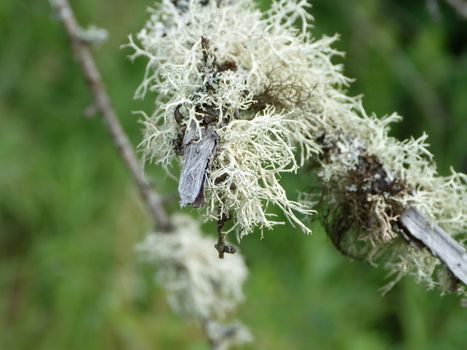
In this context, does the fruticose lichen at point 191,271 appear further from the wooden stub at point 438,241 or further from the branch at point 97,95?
the wooden stub at point 438,241

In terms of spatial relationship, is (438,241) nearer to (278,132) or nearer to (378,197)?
(378,197)

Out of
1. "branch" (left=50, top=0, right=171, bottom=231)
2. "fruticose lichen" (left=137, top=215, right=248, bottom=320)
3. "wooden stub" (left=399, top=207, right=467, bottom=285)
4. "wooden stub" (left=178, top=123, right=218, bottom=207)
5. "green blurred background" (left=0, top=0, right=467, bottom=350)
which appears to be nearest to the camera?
"wooden stub" (left=178, top=123, right=218, bottom=207)

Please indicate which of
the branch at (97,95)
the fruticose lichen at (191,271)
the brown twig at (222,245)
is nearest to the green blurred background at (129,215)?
the fruticose lichen at (191,271)

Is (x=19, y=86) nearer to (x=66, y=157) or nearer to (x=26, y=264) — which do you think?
(x=66, y=157)

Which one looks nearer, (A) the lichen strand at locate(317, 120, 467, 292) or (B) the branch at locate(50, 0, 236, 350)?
(A) the lichen strand at locate(317, 120, 467, 292)

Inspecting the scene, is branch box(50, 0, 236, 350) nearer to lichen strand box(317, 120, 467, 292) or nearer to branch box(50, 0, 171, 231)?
branch box(50, 0, 171, 231)

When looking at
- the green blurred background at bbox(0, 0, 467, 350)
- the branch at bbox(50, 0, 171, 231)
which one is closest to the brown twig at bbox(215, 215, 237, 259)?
the branch at bbox(50, 0, 171, 231)
